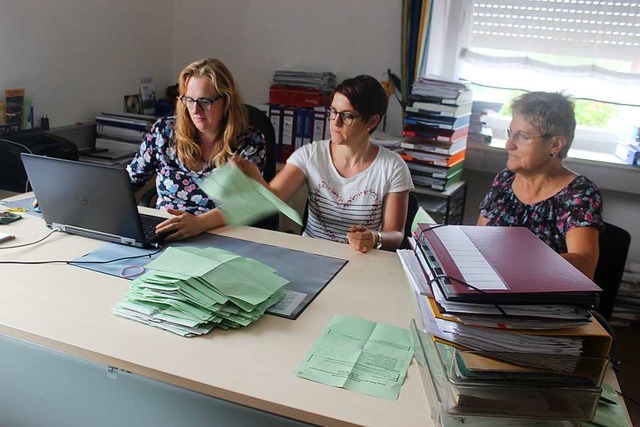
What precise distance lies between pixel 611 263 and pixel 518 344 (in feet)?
2.83

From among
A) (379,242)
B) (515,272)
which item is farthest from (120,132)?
(515,272)

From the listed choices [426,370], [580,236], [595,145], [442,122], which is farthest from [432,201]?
[426,370]

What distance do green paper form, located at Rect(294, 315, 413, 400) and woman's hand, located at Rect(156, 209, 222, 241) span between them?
0.64 metres

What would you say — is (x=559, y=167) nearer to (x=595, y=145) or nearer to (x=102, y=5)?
(x=595, y=145)

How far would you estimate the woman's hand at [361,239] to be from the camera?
5.67 ft

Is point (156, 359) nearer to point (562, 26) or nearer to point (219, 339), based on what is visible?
point (219, 339)

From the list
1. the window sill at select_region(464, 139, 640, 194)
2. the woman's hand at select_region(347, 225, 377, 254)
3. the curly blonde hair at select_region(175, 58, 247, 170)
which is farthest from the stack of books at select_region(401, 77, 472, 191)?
the woman's hand at select_region(347, 225, 377, 254)

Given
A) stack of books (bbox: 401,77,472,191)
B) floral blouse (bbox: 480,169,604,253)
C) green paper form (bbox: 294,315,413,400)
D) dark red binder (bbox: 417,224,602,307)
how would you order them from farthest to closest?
stack of books (bbox: 401,77,472,191), floral blouse (bbox: 480,169,604,253), green paper form (bbox: 294,315,413,400), dark red binder (bbox: 417,224,602,307)

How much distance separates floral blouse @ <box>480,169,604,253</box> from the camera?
5.52 feet

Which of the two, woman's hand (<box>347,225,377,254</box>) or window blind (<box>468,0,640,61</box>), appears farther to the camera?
window blind (<box>468,0,640,61</box>)

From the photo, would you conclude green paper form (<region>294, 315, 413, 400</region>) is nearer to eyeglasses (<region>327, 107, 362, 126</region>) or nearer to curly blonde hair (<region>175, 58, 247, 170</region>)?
eyeglasses (<region>327, 107, 362, 126</region>)

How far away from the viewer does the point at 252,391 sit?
104 cm

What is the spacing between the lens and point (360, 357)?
3.86 ft

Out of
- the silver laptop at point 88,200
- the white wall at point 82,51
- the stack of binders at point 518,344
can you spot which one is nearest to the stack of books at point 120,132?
the white wall at point 82,51
